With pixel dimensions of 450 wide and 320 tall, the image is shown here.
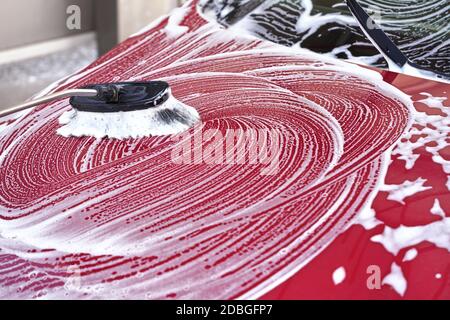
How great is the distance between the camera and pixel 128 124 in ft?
3.09

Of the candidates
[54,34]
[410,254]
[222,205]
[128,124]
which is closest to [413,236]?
[410,254]

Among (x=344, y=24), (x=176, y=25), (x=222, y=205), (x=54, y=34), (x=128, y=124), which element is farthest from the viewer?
(x=54, y=34)

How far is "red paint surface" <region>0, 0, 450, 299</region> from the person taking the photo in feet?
2.10

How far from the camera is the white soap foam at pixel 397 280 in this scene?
62 centimetres

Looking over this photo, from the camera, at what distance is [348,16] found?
1253 millimetres

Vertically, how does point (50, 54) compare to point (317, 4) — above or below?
below

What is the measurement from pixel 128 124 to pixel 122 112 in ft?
0.07

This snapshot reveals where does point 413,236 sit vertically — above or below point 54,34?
above

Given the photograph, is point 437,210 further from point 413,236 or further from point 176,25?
point 176,25

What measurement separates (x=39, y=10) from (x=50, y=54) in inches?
7.4

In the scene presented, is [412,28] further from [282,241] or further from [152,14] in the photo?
[152,14]

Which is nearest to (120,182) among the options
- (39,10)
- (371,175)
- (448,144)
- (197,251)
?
(197,251)

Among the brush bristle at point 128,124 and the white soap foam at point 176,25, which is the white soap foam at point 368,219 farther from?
the white soap foam at point 176,25

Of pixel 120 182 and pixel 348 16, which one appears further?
pixel 348 16
